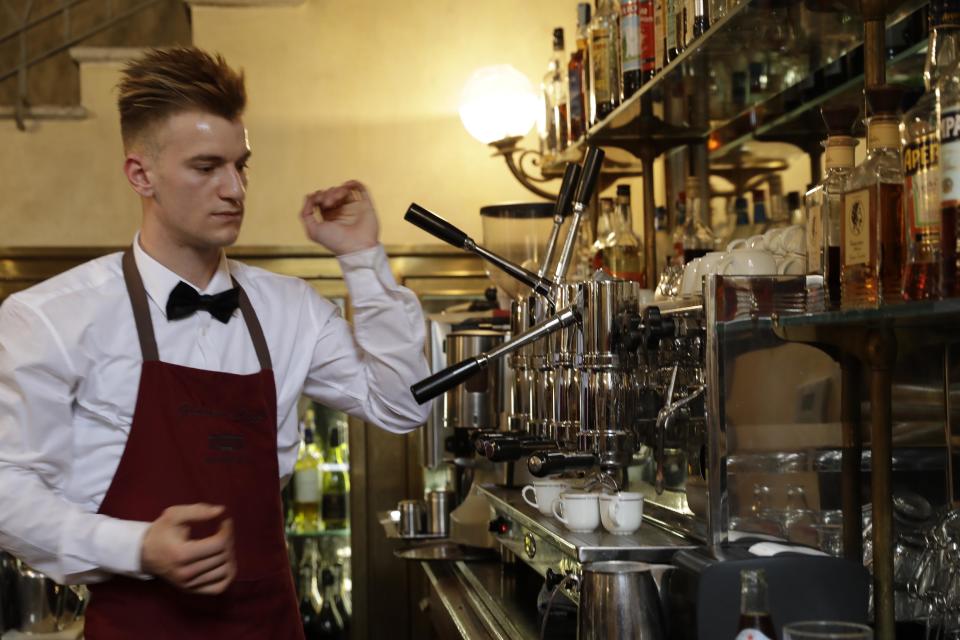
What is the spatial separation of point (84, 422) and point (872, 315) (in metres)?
1.23

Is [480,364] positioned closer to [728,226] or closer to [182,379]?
[182,379]

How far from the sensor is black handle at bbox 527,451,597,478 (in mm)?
1579

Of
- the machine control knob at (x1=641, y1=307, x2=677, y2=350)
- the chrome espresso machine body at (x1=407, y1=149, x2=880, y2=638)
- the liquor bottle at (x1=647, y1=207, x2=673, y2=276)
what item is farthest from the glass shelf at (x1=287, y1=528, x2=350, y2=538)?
the machine control knob at (x1=641, y1=307, x2=677, y2=350)

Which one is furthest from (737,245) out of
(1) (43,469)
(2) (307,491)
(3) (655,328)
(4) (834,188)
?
(2) (307,491)

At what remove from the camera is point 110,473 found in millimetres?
1837

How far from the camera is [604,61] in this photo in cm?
263

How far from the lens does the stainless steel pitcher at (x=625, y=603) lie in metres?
1.42

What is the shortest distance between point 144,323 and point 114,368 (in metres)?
0.08

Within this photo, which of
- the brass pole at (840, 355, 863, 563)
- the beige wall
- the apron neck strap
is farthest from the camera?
the beige wall

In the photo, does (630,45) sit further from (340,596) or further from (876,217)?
(340,596)

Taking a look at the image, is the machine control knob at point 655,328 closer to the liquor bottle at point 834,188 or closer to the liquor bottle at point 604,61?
the liquor bottle at point 834,188

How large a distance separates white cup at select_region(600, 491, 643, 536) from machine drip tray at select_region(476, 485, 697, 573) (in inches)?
0.5

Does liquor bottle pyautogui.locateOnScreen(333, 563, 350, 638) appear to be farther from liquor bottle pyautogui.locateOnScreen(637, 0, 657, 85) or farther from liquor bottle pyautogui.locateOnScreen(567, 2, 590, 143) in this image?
liquor bottle pyautogui.locateOnScreen(637, 0, 657, 85)

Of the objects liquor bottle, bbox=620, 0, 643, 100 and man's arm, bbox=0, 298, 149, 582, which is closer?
man's arm, bbox=0, 298, 149, 582
